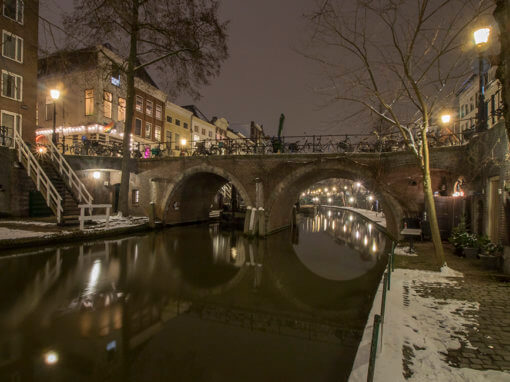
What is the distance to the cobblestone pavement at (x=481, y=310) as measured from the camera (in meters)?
3.65

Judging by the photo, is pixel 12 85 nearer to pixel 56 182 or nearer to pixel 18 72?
pixel 18 72

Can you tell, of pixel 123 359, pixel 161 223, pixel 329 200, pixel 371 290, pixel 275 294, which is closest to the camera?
pixel 123 359

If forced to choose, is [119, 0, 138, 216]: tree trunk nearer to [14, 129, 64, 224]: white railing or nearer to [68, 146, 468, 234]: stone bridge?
[68, 146, 468, 234]: stone bridge

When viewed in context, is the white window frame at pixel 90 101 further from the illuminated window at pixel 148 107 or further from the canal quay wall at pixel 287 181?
the canal quay wall at pixel 287 181

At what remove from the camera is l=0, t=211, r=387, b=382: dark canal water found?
170 inches

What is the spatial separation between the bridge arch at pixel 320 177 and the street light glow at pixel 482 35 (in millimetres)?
8955

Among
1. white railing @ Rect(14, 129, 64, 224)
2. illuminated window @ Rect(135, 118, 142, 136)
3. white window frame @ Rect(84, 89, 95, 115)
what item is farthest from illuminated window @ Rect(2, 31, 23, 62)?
illuminated window @ Rect(135, 118, 142, 136)

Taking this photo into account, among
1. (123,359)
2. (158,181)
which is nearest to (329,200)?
(158,181)

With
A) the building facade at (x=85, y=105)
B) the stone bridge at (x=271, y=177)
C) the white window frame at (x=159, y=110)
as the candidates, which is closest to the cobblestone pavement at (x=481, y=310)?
→ the stone bridge at (x=271, y=177)

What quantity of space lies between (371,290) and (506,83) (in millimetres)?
6473

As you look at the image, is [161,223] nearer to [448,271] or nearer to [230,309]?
[230,309]

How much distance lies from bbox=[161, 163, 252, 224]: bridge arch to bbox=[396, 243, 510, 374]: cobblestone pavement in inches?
473

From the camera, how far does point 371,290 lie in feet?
27.3

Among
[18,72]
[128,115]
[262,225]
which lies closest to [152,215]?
[128,115]
